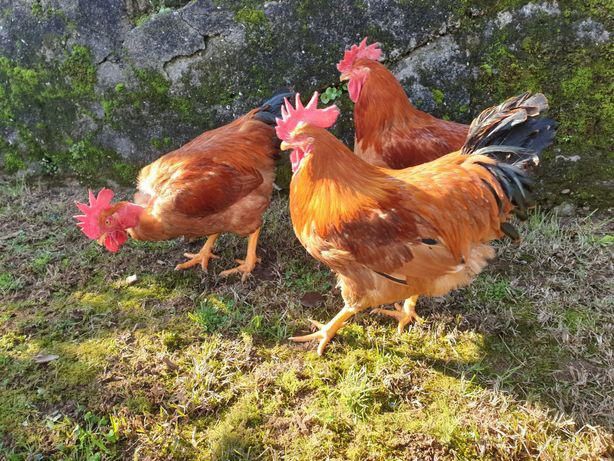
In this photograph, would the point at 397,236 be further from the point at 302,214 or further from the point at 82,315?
the point at 82,315

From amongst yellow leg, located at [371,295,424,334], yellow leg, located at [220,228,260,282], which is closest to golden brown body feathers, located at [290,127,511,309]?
yellow leg, located at [371,295,424,334]

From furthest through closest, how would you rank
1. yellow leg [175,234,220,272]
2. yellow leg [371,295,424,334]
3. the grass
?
1. yellow leg [175,234,220,272]
2. yellow leg [371,295,424,334]
3. the grass

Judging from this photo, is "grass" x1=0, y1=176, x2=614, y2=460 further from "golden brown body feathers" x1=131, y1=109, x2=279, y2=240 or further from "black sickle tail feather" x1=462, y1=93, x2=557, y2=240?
"black sickle tail feather" x1=462, y1=93, x2=557, y2=240

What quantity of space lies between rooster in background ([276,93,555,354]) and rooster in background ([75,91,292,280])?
842 mm

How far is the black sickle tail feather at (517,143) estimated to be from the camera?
254 centimetres

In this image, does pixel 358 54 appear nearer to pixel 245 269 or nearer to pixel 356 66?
pixel 356 66

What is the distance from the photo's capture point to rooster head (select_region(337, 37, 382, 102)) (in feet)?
11.8

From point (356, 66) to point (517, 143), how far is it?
161 cm

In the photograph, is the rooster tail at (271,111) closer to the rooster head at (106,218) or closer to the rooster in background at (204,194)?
the rooster in background at (204,194)

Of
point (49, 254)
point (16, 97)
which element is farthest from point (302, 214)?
point (16, 97)

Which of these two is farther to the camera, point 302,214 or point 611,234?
point 611,234

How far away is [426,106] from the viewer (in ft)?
13.6

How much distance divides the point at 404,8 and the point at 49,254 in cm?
412

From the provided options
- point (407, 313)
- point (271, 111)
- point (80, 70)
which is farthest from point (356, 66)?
point (80, 70)
